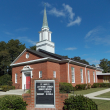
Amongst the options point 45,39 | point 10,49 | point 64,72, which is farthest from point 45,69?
point 10,49

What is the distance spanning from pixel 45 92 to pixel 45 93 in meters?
0.05

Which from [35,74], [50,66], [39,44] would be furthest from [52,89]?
[39,44]

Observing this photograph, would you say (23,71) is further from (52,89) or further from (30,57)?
(52,89)

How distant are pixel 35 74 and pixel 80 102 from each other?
1490 centimetres

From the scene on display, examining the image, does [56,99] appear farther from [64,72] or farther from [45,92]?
[64,72]

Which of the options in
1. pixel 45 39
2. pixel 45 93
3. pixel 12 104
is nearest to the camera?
pixel 12 104

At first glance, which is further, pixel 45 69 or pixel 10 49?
pixel 10 49

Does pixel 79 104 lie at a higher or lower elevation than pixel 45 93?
lower

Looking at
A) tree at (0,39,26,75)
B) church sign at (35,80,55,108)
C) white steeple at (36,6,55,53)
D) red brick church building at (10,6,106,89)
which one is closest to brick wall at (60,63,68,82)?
red brick church building at (10,6,106,89)

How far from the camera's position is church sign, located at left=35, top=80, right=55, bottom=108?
21.9ft

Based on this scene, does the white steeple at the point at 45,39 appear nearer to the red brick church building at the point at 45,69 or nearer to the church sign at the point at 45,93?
the red brick church building at the point at 45,69

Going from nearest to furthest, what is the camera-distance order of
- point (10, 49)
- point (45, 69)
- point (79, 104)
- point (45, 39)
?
point (79, 104) < point (45, 69) < point (45, 39) < point (10, 49)

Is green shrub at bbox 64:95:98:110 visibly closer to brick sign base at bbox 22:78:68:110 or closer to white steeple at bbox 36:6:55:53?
brick sign base at bbox 22:78:68:110

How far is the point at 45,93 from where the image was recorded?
22.0 ft
